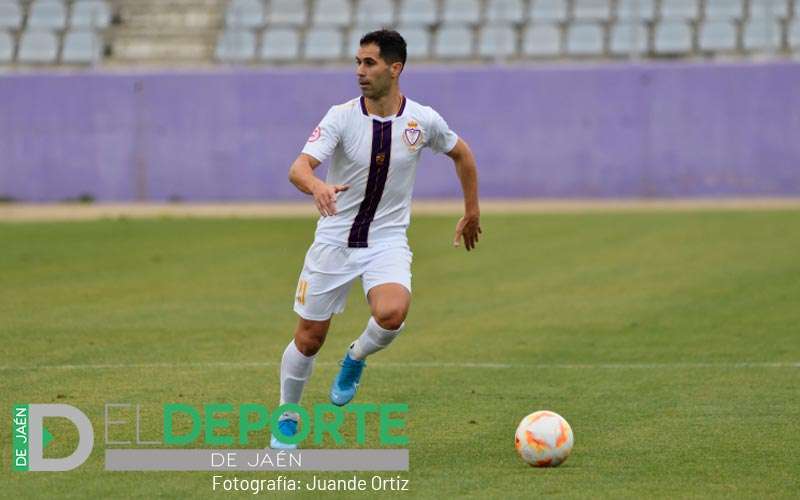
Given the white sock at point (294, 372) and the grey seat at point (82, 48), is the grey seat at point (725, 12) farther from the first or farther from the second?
the white sock at point (294, 372)

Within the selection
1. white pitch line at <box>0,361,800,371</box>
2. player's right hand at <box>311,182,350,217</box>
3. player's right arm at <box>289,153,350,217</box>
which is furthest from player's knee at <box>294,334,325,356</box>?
white pitch line at <box>0,361,800,371</box>

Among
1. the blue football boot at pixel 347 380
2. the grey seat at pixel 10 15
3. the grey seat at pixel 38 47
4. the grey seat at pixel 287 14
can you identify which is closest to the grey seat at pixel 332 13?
the grey seat at pixel 287 14

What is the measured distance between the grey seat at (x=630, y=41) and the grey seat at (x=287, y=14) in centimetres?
663

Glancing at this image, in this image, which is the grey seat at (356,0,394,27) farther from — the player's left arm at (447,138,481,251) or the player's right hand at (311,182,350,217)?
the player's right hand at (311,182,350,217)

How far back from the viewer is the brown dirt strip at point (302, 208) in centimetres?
2852

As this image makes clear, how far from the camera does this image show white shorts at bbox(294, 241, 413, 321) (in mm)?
8094

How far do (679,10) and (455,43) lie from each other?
15.3 feet

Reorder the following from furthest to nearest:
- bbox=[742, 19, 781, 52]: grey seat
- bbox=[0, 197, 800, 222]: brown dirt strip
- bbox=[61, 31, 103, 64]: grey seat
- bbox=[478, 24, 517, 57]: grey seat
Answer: bbox=[61, 31, 103, 64]: grey seat
bbox=[478, 24, 517, 57]: grey seat
bbox=[742, 19, 781, 52]: grey seat
bbox=[0, 197, 800, 222]: brown dirt strip

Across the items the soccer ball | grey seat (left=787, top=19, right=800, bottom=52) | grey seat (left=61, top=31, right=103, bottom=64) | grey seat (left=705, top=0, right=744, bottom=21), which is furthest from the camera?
grey seat (left=61, top=31, right=103, bottom=64)

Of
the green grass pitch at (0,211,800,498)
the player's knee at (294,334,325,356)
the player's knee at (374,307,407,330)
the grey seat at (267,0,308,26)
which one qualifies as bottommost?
the green grass pitch at (0,211,800,498)

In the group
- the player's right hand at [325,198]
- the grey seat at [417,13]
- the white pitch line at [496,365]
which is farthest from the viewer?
the grey seat at [417,13]

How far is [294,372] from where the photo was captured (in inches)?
320

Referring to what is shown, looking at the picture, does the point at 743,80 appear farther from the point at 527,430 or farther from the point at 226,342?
the point at 527,430

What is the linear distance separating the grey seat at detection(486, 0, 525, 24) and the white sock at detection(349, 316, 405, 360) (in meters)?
24.9
